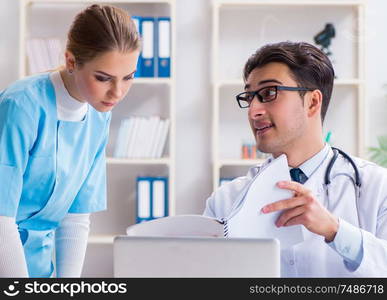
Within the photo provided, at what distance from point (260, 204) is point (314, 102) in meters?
0.65

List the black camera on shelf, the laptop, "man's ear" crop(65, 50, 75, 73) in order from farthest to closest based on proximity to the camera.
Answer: the black camera on shelf < "man's ear" crop(65, 50, 75, 73) < the laptop

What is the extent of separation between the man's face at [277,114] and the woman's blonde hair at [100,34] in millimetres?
338

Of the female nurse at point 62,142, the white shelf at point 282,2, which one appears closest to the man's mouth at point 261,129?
the female nurse at point 62,142

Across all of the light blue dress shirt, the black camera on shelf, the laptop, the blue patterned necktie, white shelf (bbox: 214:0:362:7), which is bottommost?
the light blue dress shirt

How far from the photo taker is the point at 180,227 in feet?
3.35

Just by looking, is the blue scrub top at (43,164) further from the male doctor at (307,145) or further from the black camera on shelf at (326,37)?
the black camera on shelf at (326,37)

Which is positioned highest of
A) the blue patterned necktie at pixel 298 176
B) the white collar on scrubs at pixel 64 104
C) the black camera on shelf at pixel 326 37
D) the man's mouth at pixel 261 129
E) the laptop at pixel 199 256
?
the black camera on shelf at pixel 326 37

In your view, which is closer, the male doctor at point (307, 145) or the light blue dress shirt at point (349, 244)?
the light blue dress shirt at point (349, 244)

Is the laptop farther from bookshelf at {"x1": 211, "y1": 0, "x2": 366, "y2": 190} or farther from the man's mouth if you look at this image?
bookshelf at {"x1": 211, "y1": 0, "x2": 366, "y2": 190}

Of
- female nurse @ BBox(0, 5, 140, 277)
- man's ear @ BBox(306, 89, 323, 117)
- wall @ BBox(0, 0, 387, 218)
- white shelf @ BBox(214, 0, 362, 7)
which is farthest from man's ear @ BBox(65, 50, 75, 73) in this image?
wall @ BBox(0, 0, 387, 218)

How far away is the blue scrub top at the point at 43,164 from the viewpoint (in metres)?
1.46

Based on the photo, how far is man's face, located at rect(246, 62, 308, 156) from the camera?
1.62 m

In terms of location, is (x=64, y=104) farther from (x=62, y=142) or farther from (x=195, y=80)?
(x=195, y=80)

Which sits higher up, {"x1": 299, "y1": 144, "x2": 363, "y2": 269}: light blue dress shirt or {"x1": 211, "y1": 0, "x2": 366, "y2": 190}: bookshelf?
{"x1": 211, "y1": 0, "x2": 366, "y2": 190}: bookshelf
